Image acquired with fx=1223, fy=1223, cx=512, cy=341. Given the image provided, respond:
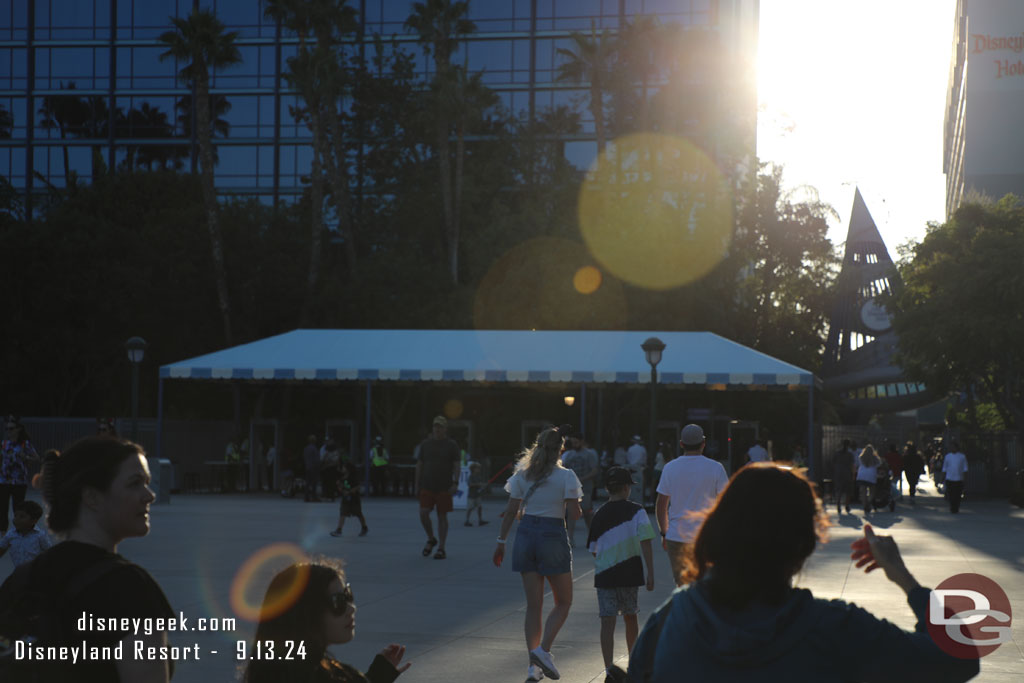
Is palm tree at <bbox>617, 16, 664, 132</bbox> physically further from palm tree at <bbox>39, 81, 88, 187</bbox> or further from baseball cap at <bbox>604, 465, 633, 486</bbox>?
baseball cap at <bbox>604, 465, 633, 486</bbox>

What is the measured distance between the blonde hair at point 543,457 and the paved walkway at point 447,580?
135cm

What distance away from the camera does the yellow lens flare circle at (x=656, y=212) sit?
4334 cm

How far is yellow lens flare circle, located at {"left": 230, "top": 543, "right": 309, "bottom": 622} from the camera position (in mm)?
3383

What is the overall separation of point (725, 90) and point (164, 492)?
30644 mm

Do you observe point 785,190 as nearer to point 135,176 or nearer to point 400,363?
point 400,363

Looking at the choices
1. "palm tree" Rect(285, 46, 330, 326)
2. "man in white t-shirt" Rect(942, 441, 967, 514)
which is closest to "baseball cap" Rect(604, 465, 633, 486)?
"man in white t-shirt" Rect(942, 441, 967, 514)

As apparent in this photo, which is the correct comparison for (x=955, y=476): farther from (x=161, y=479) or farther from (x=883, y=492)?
(x=161, y=479)

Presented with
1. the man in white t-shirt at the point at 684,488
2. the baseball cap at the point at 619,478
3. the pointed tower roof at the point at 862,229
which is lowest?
the man in white t-shirt at the point at 684,488

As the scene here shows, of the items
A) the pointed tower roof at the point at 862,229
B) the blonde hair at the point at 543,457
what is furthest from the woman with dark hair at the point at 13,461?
the pointed tower roof at the point at 862,229

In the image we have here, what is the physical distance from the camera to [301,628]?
132 inches

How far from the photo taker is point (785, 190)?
50500mm

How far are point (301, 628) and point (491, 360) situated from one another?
Answer: 2925 centimetres

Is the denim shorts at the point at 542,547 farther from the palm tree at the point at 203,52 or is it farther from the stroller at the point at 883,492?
the palm tree at the point at 203,52

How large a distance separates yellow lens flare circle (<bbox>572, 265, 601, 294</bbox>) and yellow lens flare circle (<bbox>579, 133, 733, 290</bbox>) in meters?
0.48
